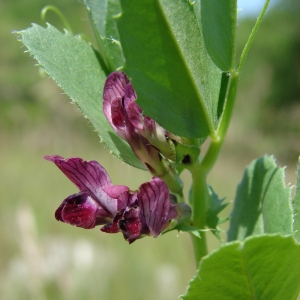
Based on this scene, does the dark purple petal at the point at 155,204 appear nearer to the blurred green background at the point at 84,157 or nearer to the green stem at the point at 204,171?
the green stem at the point at 204,171

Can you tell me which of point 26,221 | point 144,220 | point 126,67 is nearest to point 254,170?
point 144,220

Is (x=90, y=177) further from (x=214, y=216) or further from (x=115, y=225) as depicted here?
(x=214, y=216)

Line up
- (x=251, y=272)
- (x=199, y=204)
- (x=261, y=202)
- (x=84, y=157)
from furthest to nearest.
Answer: (x=84, y=157), (x=261, y=202), (x=199, y=204), (x=251, y=272)

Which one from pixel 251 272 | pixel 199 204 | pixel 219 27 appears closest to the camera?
pixel 251 272

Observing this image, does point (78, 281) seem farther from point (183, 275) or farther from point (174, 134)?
point (174, 134)

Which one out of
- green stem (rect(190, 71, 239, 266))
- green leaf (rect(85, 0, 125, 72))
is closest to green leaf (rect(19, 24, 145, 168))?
green leaf (rect(85, 0, 125, 72))

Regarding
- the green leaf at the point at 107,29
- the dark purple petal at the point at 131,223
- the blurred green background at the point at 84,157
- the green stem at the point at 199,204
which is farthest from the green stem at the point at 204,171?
the blurred green background at the point at 84,157

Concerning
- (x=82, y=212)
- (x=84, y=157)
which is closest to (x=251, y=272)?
(x=82, y=212)
